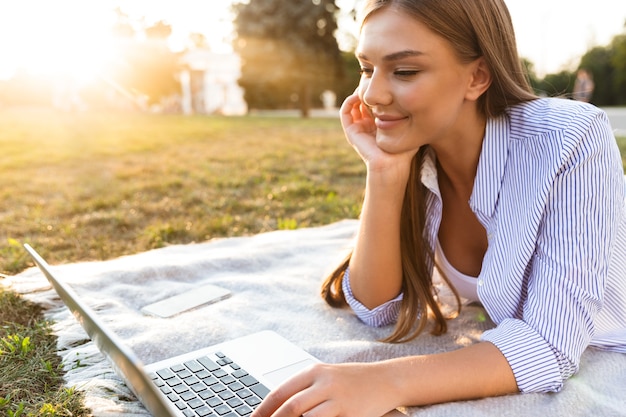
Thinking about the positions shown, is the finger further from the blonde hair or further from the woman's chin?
the woman's chin

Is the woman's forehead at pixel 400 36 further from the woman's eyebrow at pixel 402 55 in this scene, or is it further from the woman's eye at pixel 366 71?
the woman's eye at pixel 366 71

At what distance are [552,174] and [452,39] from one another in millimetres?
511

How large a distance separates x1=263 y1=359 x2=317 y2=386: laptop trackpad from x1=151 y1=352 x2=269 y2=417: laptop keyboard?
60 mm

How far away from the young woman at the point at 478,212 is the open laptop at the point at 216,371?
186mm

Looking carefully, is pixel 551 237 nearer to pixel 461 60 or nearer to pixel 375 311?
pixel 461 60

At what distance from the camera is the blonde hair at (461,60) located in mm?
1791

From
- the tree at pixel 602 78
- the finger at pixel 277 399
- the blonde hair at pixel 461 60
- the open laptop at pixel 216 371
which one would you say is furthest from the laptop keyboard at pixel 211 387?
the tree at pixel 602 78

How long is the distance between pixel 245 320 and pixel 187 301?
32 centimetres

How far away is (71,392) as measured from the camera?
1.80 m

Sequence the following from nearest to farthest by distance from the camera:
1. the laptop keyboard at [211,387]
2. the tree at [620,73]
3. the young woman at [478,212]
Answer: the laptop keyboard at [211,387], the young woman at [478,212], the tree at [620,73]

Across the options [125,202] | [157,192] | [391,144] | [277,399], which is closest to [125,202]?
[125,202]

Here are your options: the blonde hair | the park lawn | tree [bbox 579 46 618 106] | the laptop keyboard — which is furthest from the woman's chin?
tree [bbox 579 46 618 106]

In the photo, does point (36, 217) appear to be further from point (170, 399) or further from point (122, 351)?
point (122, 351)

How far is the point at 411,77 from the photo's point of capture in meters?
1.83
